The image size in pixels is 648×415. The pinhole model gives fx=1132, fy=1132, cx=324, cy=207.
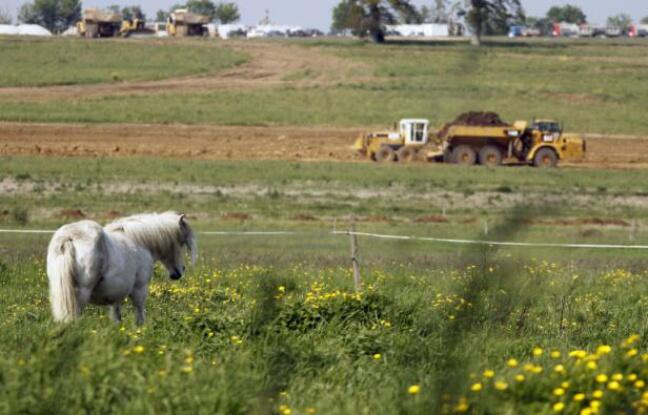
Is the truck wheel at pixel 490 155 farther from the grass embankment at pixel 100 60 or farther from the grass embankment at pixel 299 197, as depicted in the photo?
the grass embankment at pixel 100 60

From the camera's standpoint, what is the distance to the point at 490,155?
38.3 metres

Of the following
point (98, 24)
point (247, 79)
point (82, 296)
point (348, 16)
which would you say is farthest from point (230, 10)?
point (98, 24)

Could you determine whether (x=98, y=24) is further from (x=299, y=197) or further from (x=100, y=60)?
(x=299, y=197)

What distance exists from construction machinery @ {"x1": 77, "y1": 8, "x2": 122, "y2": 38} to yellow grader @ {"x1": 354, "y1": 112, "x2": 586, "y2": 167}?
50026 millimetres

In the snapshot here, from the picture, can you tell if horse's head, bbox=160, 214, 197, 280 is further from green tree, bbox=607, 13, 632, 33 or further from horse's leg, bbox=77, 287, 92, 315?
green tree, bbox=607, 13, 632, 33

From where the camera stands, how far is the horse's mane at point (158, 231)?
10.4m

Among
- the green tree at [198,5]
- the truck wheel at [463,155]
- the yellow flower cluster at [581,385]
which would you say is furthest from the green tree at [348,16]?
the truck wheel at [463,155]

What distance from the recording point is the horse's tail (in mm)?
8969

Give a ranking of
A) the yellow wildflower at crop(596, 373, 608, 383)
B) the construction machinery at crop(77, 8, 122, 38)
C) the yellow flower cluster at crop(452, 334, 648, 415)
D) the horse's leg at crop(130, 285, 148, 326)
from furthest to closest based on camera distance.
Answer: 1. the construction machinery at crop(77, 8, 122, 38)
2. the horse's leg at crop(130, 285, 148, 326)
3. the yellow wildflower at crop(596, 373, 608, 383)
4. the yellow flower cluster at crop(452, 334, 648, 415)

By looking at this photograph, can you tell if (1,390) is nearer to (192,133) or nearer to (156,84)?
(192,133)

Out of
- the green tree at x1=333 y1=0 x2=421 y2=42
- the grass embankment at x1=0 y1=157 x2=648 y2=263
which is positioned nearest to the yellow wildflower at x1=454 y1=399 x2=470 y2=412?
the green tree at x1=333 y1=0 x2=421 y2=42

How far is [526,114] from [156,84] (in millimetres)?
21129

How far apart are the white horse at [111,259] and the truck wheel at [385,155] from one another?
27.6 metres

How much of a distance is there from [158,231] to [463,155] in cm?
2771
